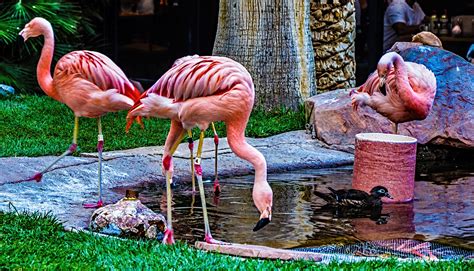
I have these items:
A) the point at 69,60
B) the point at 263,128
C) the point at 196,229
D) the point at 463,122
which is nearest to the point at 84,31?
the point at 263,128

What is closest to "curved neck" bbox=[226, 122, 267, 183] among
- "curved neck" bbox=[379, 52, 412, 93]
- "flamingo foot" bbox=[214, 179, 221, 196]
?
"flamingo foot" bbox=[214, 179, 221, 196]

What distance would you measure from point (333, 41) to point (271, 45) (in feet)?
4.57

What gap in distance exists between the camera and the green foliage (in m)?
14.2

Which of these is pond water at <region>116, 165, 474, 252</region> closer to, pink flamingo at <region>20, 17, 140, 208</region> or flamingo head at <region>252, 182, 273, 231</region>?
flamingo head at <region>252, 182, 273, 231</region>

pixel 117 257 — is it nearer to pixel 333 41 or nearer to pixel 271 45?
pixel 271 45

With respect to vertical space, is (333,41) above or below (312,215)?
above

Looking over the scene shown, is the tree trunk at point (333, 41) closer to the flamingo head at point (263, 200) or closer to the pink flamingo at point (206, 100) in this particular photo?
the pink flamingo at point (206, 100)

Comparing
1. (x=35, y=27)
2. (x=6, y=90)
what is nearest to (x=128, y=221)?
(x=35, y=27)

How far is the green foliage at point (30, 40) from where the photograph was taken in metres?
14.2

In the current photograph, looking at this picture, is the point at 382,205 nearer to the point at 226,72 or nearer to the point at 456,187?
the point at 456,187

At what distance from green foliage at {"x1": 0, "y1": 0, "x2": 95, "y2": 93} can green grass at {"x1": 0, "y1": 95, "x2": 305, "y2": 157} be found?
112cm

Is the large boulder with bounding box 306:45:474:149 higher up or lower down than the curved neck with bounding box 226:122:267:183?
lower down

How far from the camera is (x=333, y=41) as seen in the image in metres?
13.7

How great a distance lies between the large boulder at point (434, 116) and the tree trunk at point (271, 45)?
5.13 feet
